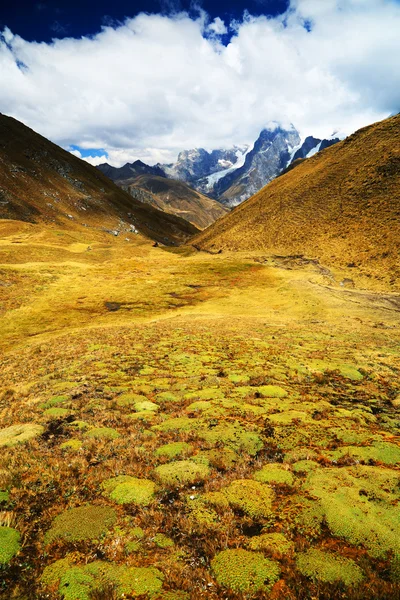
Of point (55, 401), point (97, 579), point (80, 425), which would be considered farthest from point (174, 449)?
point (55, 401)

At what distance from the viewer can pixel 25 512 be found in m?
7.84

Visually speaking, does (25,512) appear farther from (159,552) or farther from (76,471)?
(159,552)

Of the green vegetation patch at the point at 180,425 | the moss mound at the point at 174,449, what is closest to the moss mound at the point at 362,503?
the moss mound at the point at 174,449

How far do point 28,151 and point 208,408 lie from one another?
22335 centimetres

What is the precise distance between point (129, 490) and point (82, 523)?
1511 mm

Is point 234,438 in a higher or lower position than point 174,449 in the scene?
higher

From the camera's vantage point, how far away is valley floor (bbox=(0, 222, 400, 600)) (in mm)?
6012

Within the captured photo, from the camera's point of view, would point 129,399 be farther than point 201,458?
Yes

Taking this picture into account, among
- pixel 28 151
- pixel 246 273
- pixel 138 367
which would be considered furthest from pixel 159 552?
pixel 28 151

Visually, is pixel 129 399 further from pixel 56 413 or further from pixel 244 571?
pixel 244 571

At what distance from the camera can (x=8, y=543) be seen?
6.69 m

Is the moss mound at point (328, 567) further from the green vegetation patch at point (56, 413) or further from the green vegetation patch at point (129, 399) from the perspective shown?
the green vegetation patch at point (56, 413)

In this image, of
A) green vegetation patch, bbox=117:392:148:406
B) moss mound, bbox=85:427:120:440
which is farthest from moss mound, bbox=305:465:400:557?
green vegetation patch, bbox=117:392:148:406

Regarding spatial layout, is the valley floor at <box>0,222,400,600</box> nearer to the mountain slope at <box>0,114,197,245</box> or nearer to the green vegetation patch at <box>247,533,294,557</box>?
the green vegetation patch at <box>247,533,294,557</box>
